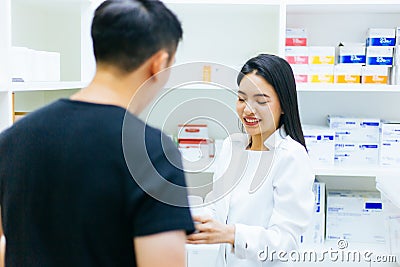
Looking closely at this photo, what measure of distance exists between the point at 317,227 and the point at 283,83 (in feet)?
3.27

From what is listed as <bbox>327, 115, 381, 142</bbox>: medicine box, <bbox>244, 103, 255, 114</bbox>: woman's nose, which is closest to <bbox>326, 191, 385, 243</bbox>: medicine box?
<bbox>327, 115, 381, 142</bbox>: medicine box

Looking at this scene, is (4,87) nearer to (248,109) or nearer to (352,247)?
(248,109)

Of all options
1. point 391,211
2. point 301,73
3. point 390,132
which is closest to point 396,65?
point 390,132

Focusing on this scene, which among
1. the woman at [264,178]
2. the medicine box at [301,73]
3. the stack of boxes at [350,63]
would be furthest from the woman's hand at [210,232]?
the stack of boxes at [350,63]

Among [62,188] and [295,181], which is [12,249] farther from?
[295,181]

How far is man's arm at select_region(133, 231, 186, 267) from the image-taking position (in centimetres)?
72

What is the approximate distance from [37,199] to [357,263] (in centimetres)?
184

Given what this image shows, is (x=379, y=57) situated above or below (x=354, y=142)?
above

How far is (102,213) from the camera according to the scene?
74cm

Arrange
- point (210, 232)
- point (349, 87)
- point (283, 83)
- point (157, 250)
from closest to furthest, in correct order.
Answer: point (157, 250)
point (210, 232)
point (283, 83)
point (349, 87)

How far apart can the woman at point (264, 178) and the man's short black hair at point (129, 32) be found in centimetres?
62

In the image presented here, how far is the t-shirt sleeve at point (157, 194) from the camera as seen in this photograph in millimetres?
716

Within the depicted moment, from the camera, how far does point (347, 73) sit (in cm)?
226

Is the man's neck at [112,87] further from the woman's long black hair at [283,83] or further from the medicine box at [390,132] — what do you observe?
the medicine box at [390,132]
